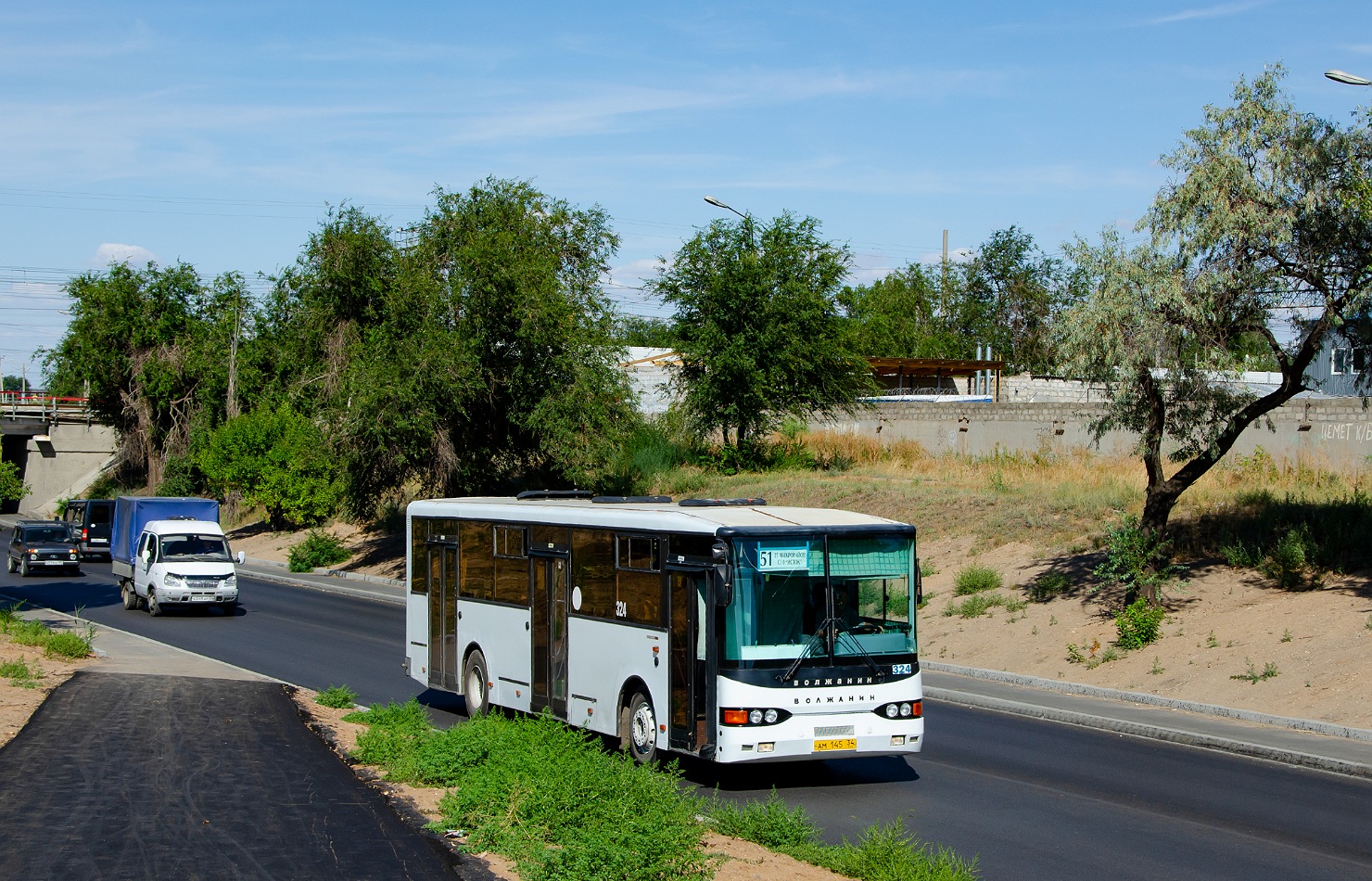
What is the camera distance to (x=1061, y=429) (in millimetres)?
36719

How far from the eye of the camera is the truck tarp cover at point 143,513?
3519 cm

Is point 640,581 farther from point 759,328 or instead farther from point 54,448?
point 54,448

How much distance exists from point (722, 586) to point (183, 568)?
22555 millimetres

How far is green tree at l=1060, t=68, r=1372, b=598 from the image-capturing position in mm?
19344

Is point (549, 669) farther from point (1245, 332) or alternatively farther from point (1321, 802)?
point (1245, 332)

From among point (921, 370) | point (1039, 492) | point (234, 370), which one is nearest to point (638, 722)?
point (1039, 492)

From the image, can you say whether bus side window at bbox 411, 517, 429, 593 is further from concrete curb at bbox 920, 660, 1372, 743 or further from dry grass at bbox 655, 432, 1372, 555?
dry grass at bbox 655, 432, 1372, 555

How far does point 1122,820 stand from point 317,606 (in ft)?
84.4

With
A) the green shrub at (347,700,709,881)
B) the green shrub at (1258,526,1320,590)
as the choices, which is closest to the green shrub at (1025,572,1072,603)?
the green shrub at (1258,526,1320,590)

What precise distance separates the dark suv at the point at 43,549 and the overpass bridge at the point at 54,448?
147 feet

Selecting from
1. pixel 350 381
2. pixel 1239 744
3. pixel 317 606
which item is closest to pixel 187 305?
pixel 350 381

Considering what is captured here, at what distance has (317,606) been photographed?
32.7 meters

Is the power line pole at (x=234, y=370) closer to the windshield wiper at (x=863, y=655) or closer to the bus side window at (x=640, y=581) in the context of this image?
the bus side window at (x=640, y=581)

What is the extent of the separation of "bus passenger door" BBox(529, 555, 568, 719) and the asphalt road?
1.94 metres
